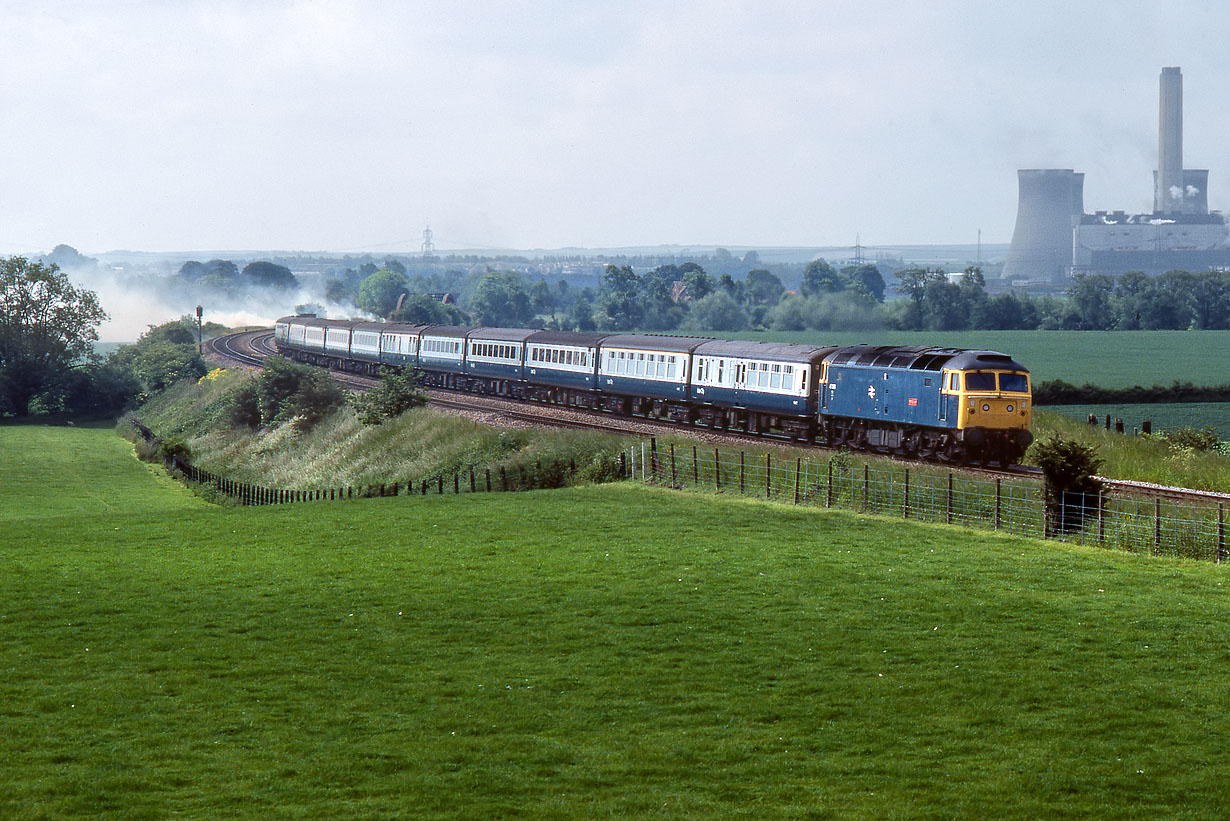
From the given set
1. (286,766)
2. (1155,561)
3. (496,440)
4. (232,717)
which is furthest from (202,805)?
(496,440)

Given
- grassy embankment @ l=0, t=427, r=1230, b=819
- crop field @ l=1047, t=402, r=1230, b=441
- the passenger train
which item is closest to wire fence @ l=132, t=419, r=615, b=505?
the passenger train

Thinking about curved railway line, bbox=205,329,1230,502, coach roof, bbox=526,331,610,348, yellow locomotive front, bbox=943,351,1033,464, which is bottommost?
curved railway line, bbox=205,329,1230,502

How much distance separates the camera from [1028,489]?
3394 cm

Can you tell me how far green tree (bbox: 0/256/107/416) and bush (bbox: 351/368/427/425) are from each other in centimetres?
5308

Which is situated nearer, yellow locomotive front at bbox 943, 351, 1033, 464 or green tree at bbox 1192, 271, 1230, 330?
yellow locomotive front at bbox 943, 351, 1033, 464

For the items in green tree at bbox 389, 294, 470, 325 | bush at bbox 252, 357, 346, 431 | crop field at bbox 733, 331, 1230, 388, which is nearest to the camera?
bush at bbox 252, 357, 346, 431

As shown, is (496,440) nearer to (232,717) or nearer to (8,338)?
(232,717)

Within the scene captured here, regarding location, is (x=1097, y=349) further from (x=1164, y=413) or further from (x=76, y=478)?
(x=76, y=478)

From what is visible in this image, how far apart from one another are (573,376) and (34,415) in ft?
206

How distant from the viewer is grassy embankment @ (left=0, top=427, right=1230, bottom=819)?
14211mm

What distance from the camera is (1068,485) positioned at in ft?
103

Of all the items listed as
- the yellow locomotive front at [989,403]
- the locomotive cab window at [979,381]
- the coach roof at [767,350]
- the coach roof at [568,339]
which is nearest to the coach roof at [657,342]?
the coach roof at [568,339]

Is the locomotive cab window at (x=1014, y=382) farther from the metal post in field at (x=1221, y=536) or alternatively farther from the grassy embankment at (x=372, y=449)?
the grassy embankment at (x=372, y=449)

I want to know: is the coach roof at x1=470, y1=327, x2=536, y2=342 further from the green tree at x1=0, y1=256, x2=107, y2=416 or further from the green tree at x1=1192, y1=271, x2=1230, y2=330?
the green tree at x1=1192, y1=271, x2=1230, y2=330
